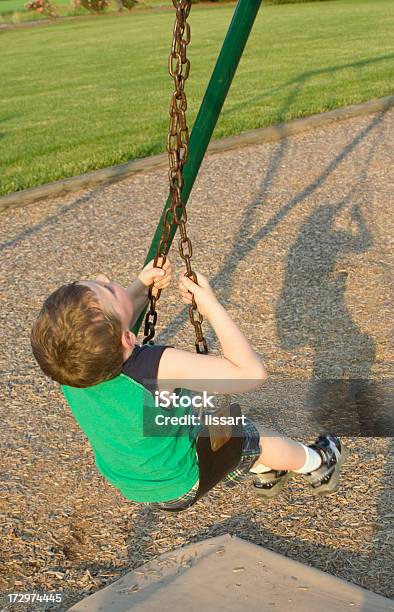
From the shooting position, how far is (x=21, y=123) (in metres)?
11.9

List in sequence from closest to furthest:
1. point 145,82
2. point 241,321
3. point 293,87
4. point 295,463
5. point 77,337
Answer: point 77,337 → point 295,463 → point 241,321 → point 293,87 → point 145,82

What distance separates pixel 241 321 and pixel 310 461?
2153 millimetres

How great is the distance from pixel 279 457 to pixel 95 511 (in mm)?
817

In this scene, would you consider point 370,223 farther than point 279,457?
Yes

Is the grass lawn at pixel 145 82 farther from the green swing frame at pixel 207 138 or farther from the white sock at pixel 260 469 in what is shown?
the white sock at pixel 260 469

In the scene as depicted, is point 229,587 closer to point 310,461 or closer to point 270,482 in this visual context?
point 270,482

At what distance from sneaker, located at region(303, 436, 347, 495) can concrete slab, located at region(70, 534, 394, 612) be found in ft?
0.90

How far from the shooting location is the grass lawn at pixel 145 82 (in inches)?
380

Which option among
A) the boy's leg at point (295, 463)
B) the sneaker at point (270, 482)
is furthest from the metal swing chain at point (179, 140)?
the sneaker at point (270, 482)

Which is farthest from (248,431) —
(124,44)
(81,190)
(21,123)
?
(124,44)

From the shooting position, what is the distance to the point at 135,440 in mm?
2514

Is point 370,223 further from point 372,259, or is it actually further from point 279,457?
point 279,457

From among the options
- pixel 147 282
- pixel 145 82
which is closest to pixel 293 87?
pixel 145 82

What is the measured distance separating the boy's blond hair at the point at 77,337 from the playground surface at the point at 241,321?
3.10 ft
